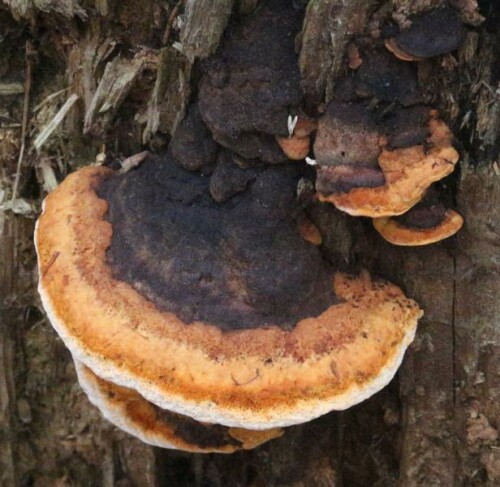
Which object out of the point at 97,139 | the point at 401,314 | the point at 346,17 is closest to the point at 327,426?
the point at 401,314

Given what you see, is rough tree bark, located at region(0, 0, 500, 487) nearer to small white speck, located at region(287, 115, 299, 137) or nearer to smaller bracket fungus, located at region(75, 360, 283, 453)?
small white speck, located at region(287, 115, 299, 137)

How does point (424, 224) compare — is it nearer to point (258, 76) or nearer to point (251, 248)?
point (251, 248)

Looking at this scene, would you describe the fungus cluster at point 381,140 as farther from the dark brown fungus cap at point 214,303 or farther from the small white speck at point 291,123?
the dark brown fungus cap at point 214,303

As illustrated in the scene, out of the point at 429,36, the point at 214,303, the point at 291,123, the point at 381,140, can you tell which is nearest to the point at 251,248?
the point at 214,303

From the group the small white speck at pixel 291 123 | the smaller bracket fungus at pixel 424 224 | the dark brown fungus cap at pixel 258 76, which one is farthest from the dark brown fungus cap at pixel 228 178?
the smaller bracket fungus at pixel 424 224

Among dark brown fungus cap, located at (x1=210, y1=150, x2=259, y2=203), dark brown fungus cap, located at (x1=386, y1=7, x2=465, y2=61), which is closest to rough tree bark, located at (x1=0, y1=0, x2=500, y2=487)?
dark brown fungus cap, located at (x1=386, y1=7, x2=465, y2=61)

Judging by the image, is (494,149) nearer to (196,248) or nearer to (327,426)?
(196,248)
